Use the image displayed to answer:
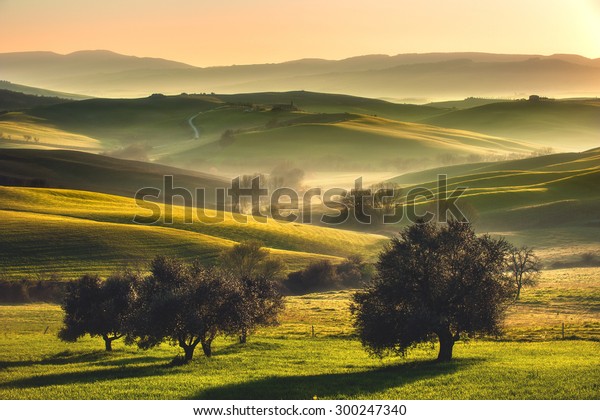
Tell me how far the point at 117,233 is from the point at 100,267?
1231 cm

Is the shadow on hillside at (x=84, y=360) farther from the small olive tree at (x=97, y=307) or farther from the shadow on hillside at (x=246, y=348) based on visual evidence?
the shadow on hillside at (x=246, y=348)

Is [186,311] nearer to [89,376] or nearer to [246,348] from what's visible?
[89,376]

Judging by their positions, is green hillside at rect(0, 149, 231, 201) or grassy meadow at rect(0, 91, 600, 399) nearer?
grassy meadow at rect(0, 91, 600, 399)

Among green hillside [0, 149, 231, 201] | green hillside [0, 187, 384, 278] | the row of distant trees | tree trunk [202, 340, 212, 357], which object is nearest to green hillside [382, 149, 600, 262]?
green hillside [0, 187, 384, 278]

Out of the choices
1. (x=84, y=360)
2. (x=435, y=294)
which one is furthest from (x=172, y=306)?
(x=435, y=294)

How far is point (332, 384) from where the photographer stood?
33.1 meters

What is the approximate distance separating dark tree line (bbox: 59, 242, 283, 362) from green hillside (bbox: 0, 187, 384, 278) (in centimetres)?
2630

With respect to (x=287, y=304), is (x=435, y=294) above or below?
above

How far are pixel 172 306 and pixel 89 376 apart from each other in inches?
256

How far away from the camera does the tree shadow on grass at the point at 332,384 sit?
30469mm

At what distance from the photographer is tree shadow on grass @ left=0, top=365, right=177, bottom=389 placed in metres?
34.6

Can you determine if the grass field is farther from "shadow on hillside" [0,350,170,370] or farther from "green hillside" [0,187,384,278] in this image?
"green hillside" [0,187,384,278]

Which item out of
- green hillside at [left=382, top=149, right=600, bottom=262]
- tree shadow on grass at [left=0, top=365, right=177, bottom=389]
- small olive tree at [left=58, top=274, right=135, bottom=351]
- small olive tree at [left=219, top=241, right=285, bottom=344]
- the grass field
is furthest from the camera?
green hillside at [left=382, top=149, right=600, bottom=262]

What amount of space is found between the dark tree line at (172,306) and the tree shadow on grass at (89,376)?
2723mm
